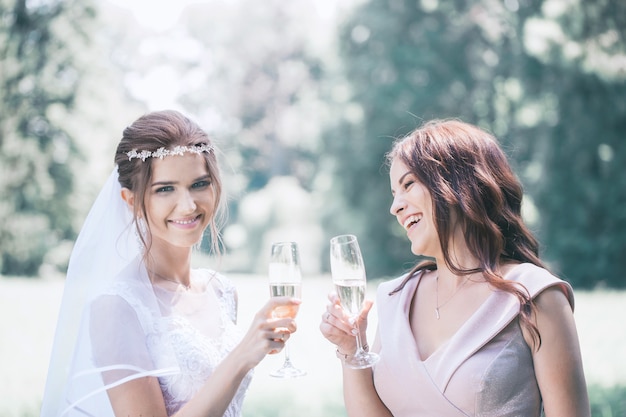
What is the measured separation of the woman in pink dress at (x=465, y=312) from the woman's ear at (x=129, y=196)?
1.12 metres

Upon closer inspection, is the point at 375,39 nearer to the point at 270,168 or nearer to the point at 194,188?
the point at 270,168

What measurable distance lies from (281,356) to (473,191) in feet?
30.8

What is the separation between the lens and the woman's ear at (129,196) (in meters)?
3.16

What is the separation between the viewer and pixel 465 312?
2920 millimetres

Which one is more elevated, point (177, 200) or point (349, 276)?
point (177, 200)

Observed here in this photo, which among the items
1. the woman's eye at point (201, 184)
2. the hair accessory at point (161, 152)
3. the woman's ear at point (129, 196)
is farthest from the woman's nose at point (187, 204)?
the woman's ear at point (129, 196)

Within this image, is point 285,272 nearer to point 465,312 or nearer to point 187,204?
point 187,204

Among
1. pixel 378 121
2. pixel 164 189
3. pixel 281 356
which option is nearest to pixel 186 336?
pixel 164 189

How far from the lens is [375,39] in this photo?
25.4 meters

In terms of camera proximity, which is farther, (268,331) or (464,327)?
(464,327)

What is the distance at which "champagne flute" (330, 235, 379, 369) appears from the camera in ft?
9.11

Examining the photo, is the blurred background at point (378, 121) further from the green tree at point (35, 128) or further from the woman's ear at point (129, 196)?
the woman's ear at point (129, 196)

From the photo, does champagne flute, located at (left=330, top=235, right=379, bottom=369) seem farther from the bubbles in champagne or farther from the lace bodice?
the lace bodice

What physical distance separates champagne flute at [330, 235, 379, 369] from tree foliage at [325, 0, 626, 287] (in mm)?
16742
